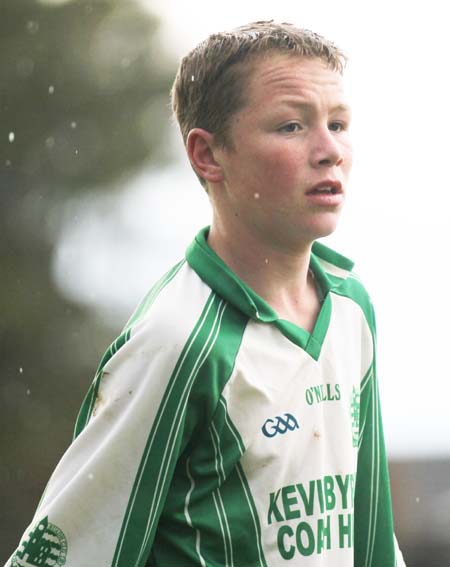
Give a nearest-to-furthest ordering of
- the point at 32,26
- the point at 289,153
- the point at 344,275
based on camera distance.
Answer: the point at 289,153 < the point at 344,275 < the point at 32,26

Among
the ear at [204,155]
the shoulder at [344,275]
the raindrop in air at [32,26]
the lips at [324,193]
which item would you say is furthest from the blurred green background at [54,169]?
the lips at [324,193]

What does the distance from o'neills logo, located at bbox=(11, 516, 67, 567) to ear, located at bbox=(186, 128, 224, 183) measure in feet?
2.60

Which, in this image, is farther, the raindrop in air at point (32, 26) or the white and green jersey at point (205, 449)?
the raindrop in air at point (32, 26)

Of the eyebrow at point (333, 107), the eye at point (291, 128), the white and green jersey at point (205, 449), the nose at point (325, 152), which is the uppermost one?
the eyebrow at point (333, 107)

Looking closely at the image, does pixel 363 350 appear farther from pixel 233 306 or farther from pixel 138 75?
pixel 138 75

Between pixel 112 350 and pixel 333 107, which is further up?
pixel 333 107

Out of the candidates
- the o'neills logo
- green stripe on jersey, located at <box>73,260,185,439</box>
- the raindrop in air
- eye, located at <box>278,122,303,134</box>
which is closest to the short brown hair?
eye, located at <box>278,122,303,134</box>

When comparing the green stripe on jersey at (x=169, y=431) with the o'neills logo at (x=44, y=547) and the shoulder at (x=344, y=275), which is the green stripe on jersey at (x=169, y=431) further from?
the shoulder at (x=344, y=275)

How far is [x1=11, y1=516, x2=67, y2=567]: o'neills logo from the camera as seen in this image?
86.8 inches

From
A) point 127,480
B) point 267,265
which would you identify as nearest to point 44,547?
point 127,480

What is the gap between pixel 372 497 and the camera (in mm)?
2678

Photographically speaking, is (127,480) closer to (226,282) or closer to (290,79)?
(226,282)

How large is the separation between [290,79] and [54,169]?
4051mm

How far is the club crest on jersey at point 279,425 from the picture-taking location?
7.43ft
